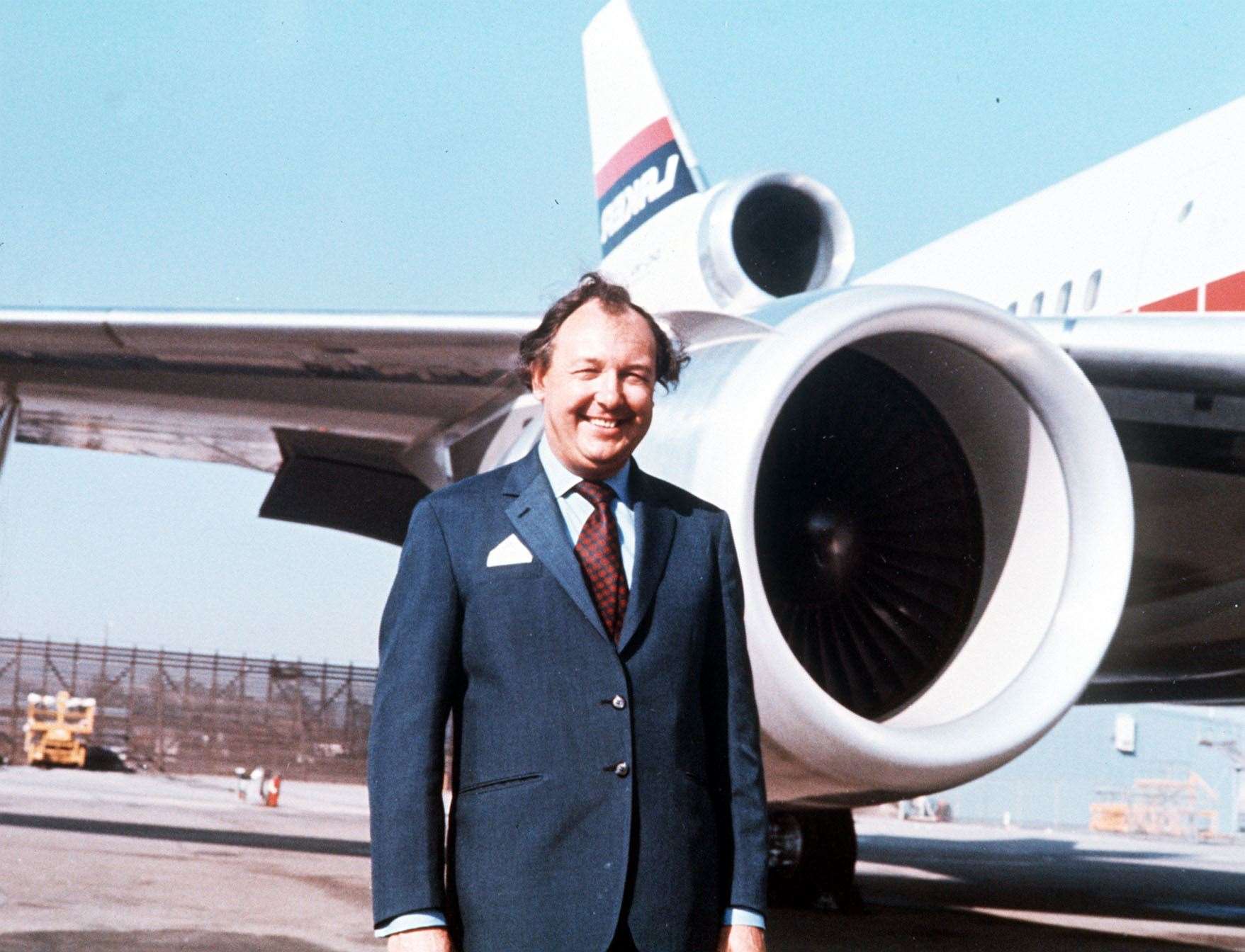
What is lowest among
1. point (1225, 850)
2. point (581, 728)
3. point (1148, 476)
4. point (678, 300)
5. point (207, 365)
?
point (1225, 850)

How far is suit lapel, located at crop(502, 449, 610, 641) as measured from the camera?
1.65 meters

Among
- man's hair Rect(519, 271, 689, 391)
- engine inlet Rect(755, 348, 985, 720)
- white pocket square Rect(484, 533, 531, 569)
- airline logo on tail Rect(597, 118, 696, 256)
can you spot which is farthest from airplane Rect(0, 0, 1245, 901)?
white pocket square Rect(484, 533, 531, 569)

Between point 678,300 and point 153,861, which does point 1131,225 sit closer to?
point 678,300

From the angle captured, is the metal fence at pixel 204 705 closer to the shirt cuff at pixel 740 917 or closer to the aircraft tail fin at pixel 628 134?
the aircraft tail fin at pixel 628 134

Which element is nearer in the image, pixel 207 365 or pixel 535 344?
pixel 535 344

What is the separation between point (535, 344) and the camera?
1799mm

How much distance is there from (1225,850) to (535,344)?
60.7 feet

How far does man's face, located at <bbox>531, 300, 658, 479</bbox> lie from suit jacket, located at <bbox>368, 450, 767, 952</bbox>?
8 centimetres

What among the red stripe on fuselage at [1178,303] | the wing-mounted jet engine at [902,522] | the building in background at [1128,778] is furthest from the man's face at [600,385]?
the building in background at [1128,778]

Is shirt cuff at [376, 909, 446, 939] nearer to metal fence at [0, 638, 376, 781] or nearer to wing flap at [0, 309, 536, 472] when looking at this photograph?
wing flap at [0, 309, 536, 472]

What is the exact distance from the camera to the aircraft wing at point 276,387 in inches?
210

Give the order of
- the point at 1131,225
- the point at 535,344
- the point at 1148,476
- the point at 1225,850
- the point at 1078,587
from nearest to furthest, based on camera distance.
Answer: the point at 535,344 → the point at 1078,587 → the point at 1148,476 → the point at 1131,225 → the point at 1225,850

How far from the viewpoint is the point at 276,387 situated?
5828 mm

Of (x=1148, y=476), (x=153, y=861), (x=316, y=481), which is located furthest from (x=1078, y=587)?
(x=153, y=861)
